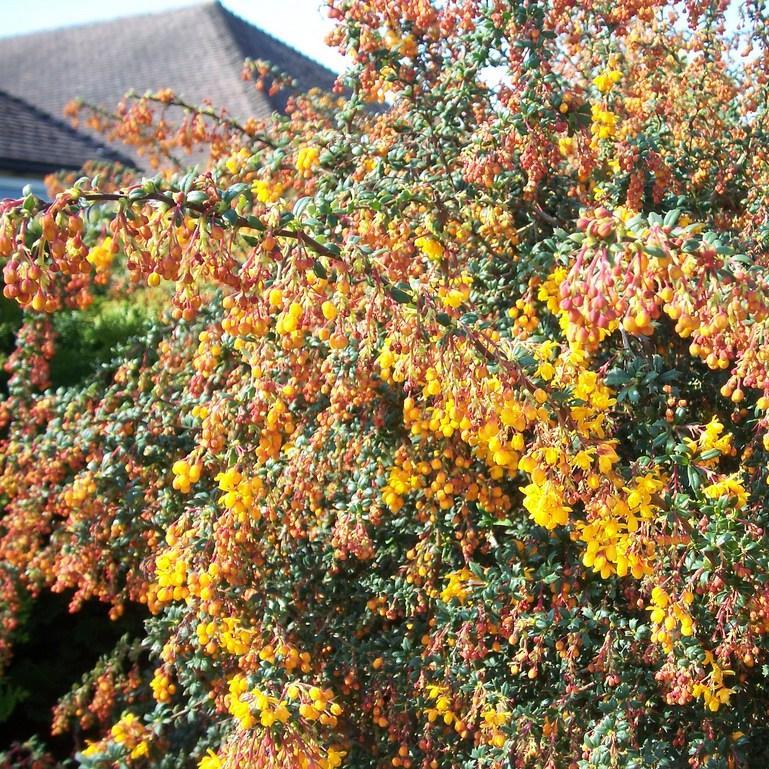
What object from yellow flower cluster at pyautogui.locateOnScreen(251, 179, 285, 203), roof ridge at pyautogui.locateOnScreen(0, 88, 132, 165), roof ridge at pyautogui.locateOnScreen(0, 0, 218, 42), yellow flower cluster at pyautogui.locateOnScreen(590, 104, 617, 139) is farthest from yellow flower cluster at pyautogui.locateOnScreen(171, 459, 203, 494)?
roof ridge at pyautogui.locateOnScreen(0, 0, 218, 42)

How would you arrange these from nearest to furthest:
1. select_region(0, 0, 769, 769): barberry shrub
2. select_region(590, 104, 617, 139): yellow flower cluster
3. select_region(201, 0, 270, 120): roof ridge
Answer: select_region(0, 0, 769, 769): barberry shrub
select_region(590, 104, 617, 139): yellow flower cluster
select_region(201, 0, 270, 120): roof ridge

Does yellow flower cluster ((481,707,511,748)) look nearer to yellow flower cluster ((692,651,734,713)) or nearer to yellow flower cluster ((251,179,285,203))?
yellow flower cluster ((692,651,734,713))

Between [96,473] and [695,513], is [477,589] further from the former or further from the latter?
[96,473]

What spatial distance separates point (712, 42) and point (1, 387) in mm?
4235

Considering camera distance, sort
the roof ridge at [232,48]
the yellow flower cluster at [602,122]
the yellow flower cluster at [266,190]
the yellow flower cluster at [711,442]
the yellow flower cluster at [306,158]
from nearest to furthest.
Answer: the yellow flower cluster at [711,442]
the yellow flower cluster at [266,190]
the yellow flower cluster at [602,122]
the yellow flower cluster at [306,158]
the roof ridge at [232,48]

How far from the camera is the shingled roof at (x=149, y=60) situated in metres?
15.2

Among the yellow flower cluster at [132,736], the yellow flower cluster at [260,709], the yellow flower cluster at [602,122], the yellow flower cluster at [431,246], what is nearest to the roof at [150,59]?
the yellow flower cluster at [602,122]

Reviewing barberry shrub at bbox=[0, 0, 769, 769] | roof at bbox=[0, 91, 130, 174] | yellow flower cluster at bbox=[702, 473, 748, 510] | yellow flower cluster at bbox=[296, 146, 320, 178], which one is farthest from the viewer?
roof at bbox=[0, 91, 130, 174]

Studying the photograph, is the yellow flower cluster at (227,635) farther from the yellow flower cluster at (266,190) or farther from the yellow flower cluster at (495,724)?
the yellow flower cluster at (266,190)

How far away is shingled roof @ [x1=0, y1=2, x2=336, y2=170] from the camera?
1519cm

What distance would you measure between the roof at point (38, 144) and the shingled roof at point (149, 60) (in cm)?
262

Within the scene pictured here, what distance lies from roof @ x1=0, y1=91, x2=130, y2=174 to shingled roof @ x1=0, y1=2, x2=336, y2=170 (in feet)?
8.61

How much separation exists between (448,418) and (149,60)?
641 inches

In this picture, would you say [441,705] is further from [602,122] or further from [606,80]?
[606,80]
